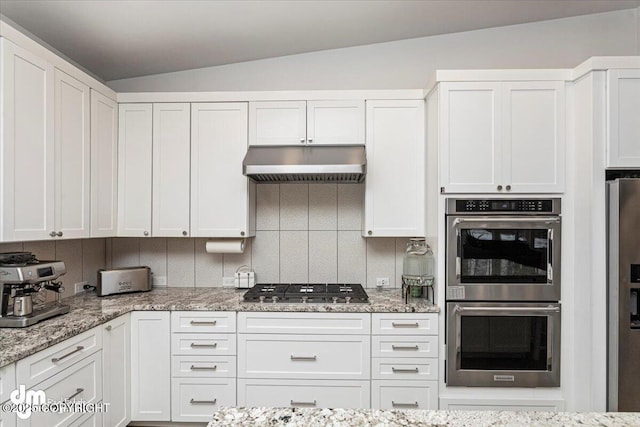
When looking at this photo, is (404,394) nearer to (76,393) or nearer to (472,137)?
(472,137)

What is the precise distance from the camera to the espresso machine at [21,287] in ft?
6.14

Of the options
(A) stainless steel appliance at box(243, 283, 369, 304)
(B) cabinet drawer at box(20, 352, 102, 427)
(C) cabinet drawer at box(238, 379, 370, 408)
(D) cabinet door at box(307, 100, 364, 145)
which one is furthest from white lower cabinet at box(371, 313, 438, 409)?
(B) cabinet drawer at box(20, 352, 102, 427)

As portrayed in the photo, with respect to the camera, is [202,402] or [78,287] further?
[78,287]

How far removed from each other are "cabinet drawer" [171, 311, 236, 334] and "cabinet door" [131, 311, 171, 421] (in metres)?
0.08

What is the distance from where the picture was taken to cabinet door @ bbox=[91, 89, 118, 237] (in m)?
2.57

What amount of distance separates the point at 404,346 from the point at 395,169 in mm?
1218

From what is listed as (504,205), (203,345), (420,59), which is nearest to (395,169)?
(504,205)

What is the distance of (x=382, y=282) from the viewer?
3078 millimetres

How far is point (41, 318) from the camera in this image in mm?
1988

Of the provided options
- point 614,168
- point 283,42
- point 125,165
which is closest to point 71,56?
point 125,165

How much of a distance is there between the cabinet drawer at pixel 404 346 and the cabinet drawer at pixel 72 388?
1.63m

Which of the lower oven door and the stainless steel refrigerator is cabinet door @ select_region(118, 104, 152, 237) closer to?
the lower oven door

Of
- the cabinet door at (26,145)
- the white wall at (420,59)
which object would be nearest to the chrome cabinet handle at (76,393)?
the cabinet door at (26,145)

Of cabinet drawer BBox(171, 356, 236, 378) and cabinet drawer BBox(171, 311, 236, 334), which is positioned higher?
cabinet drawer BBox(171, 311, 236, 334)
